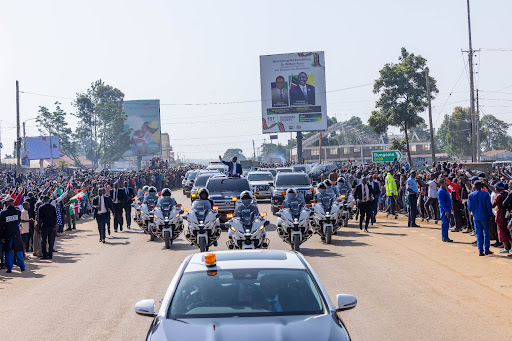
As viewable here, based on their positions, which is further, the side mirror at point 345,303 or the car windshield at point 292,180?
the car windshield at point 292,180

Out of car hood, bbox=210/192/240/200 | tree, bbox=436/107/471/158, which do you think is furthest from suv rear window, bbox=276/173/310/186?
tree, bbox=436/107/471/158

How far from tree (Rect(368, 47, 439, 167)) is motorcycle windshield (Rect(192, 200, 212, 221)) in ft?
130

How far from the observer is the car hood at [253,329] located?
16.9 ft

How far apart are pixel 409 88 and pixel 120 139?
8281cm

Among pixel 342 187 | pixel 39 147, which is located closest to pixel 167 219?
pixel 342 187

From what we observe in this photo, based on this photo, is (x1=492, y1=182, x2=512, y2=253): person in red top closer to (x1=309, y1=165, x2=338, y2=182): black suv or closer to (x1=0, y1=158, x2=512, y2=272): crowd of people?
(x1=0, y1=158, x2=512, y2=272): crowd of people

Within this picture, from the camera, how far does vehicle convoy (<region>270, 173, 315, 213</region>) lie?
31.1 meters

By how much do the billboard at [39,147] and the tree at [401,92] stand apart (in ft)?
187

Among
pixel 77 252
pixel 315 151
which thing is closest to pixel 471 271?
pixel 77 252

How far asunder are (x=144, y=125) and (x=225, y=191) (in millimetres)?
105874

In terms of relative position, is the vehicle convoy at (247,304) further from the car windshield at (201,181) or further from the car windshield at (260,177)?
the car windshield at (260,177)

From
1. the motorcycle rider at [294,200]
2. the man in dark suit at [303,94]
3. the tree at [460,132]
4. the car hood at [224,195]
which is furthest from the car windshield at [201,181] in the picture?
the tree at [460,132]

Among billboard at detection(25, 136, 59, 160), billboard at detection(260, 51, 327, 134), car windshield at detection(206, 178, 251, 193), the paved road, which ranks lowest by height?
the paved road

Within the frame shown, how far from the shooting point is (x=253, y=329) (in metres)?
5.27
